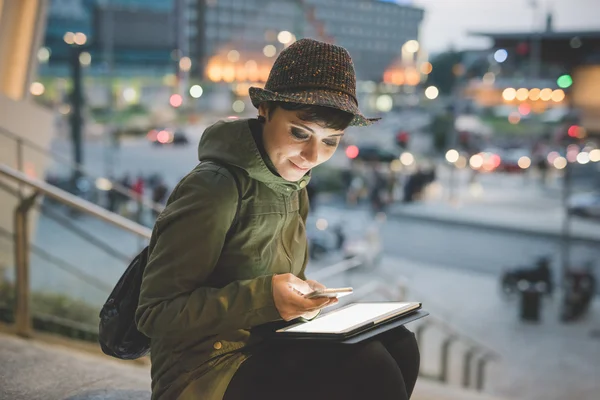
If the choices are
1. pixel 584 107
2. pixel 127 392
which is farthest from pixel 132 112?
pixel 127 392

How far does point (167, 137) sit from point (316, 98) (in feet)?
62.0

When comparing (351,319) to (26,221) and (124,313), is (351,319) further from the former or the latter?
(26,221)

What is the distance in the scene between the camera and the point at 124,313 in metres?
1.39

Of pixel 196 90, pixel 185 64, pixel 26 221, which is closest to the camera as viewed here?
pixel 26 221

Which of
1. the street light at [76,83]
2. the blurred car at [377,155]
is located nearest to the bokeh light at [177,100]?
the street light at [76,83]

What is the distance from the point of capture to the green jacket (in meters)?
1.22

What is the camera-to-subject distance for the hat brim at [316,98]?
1.26 m

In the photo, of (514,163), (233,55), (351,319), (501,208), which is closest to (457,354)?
(351,319)

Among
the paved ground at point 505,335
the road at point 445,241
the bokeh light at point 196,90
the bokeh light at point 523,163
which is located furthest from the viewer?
the bokeh light at point 523,163

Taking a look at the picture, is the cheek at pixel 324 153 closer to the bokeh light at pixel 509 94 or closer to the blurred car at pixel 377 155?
the blurred car at pixel 377 155

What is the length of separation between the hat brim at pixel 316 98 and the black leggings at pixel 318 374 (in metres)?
0.43

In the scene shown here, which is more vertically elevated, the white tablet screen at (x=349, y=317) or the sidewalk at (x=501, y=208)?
the white tablet screen at (x=349, y=317)

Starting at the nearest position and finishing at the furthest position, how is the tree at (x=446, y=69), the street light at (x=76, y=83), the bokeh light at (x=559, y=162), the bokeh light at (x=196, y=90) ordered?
the street light at (x=76, y=83), the bokeh light at (x=196, y=90), the tree at (x=446, y=69), the bokeh light at (x=559, y=162)

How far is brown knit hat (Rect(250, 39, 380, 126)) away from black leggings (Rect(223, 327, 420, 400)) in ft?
1.45
